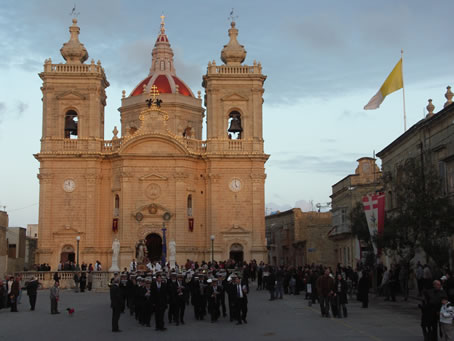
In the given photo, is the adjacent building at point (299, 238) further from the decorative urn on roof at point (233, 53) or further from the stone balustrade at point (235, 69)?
Result: the decorative urn on roof at point (233, 53)

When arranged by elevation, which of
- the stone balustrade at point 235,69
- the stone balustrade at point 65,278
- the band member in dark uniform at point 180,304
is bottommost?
the band member in dark uniform at point 180,304

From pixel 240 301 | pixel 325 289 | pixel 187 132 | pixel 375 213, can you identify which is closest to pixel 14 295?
pixel 240 301

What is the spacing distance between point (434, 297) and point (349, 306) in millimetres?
11789

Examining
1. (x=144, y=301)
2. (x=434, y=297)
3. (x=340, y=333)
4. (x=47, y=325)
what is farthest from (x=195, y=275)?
(x=434, y=297)

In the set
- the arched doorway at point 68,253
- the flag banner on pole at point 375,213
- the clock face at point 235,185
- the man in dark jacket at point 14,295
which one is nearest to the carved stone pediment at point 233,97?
the clock face at point 235,185

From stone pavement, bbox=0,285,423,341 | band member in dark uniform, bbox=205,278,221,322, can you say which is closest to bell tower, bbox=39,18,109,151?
stone pavement, bbox=0,285,423,341

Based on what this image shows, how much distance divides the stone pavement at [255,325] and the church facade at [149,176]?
22.3 meters

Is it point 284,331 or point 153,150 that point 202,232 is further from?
point 284,331

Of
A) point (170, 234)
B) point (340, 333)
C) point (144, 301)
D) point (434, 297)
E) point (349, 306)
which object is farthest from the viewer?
point (170, 234)

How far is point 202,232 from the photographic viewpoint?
175 feet

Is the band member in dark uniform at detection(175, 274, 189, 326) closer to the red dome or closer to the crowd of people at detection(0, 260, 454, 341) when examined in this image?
the crowd of people at detection(0, 260, 454, 341)

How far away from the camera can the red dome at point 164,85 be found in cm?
6481

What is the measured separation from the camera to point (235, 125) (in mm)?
54562

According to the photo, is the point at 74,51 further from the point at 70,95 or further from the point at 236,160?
the point at 236,160
